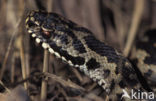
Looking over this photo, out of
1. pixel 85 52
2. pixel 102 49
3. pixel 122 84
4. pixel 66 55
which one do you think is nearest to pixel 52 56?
pixel 66 55

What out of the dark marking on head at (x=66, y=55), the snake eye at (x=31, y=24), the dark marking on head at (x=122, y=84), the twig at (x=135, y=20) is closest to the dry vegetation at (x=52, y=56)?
the twig at (x=135, y=20)

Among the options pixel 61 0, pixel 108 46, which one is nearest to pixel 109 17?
pixel 61 0

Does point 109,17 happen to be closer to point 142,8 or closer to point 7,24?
point 142,8

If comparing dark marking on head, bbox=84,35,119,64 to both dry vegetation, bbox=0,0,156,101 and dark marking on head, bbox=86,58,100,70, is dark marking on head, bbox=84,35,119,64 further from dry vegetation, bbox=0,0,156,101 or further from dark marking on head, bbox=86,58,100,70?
dry vegetation, bbox=0,0,156,101

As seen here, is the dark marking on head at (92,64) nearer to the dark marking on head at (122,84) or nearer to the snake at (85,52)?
the snake at (85,52)

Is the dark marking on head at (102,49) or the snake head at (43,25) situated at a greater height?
the snake head at (43,25)

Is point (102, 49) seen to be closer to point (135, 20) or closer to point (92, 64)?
point (92, 64)

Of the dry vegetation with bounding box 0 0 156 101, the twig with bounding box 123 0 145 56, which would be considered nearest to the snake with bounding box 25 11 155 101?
the dry vegetation with bounding box 0 0 156 101
